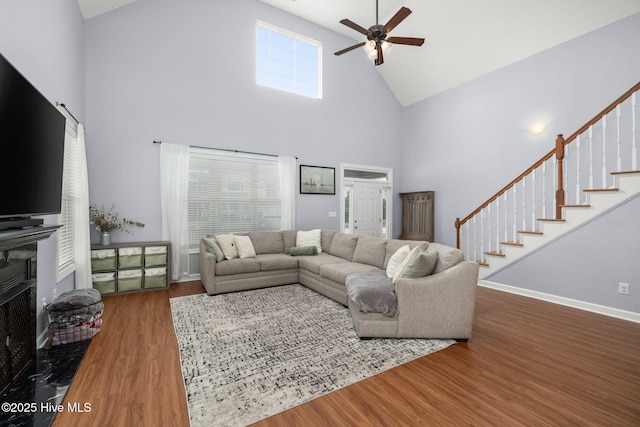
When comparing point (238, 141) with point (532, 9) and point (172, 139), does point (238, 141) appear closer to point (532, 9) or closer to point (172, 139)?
point (172, 139)

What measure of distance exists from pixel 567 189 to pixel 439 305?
3386 millimetres

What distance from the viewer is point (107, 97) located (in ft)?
14.6

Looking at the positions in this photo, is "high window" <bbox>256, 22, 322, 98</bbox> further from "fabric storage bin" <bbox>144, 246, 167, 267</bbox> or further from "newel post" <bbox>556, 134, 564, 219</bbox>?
"newel post" <bbox>556, 134, 564, 219</bbox>

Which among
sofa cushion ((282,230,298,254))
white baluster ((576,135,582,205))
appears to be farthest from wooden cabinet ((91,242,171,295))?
white baluster ((576,135,582,205))

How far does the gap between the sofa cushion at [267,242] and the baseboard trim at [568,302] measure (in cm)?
370

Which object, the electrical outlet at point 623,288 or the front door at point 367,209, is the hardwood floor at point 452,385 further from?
the front door at point 367,209

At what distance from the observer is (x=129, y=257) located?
4258 mm

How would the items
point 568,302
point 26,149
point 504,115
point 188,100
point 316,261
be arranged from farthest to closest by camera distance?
point 504,115, point 188,100, point 316,261, point 568,302, point 26,149

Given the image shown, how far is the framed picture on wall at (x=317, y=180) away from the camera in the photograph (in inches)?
242

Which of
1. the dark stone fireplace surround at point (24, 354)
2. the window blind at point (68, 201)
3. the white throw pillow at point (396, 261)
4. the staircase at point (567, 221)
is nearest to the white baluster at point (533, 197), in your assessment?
the staircase at point (567, 221)

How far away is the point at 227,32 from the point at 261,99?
1296 millimetres

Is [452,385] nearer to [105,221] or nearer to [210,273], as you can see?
[210,273]

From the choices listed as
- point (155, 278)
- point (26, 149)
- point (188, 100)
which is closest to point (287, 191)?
point (188, 100)

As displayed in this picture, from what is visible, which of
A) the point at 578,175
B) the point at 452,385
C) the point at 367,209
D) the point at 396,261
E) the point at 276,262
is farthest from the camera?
the point at 367,209
